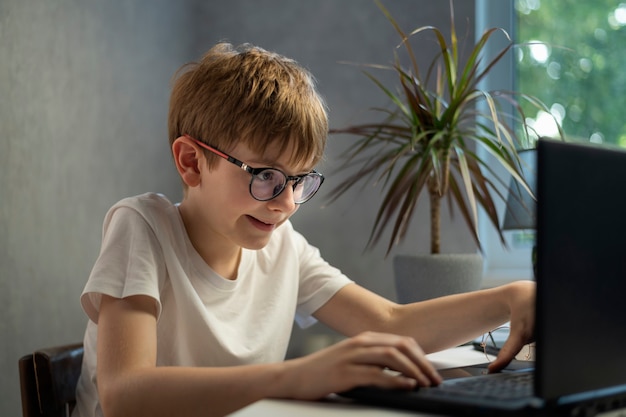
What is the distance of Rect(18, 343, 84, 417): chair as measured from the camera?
1236 millimetres

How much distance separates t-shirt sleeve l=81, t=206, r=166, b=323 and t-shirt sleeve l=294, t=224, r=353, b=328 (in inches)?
16.5

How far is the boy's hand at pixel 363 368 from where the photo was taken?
804 millimetres

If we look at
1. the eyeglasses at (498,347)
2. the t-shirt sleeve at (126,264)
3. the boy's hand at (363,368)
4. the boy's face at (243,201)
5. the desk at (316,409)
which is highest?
the boy's face at (243,201)

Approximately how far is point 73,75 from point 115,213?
1134mm

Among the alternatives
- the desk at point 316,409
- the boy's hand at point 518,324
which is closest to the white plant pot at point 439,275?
the boy's hand at point 518,324

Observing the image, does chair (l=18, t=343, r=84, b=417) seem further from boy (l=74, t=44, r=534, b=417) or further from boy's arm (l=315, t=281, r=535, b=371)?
boy's arm (l=315, t=281, r=535, b=371)

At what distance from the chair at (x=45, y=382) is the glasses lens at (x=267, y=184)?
46 cm

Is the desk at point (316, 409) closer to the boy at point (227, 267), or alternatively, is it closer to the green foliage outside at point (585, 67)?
the boy at point (227, 267)

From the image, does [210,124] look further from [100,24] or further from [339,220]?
[339,220]

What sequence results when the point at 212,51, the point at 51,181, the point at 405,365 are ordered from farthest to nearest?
the point at 51,181, the point at 212,51, the point at 405,365

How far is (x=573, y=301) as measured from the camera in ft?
2.33

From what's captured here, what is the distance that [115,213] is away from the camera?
4.23 feet

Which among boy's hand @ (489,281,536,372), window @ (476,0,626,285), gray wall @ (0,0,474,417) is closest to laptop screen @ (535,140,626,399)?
boy's hand @ (489,281,536,372)

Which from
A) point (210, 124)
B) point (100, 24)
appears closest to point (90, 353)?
point (210, 124)
